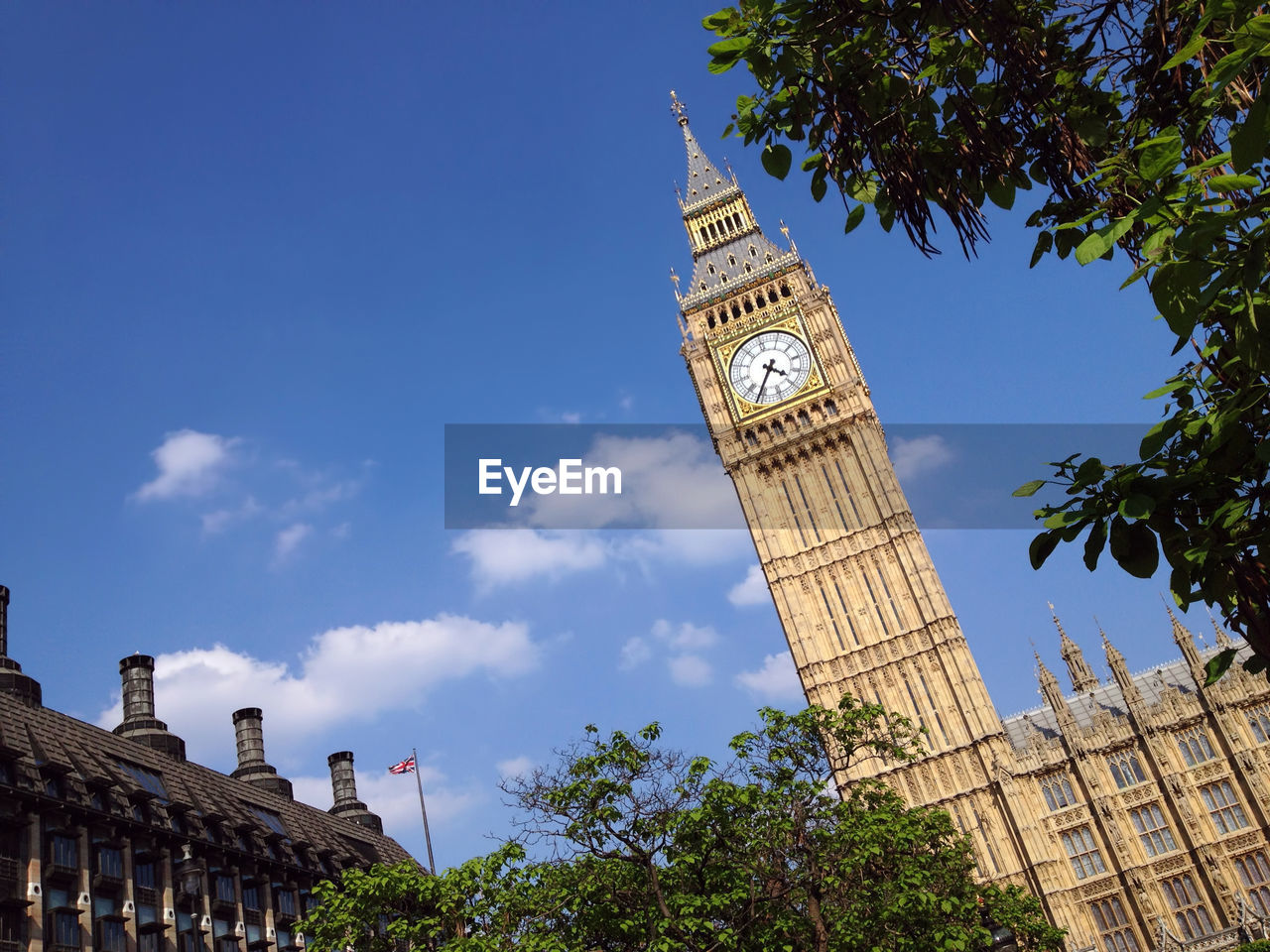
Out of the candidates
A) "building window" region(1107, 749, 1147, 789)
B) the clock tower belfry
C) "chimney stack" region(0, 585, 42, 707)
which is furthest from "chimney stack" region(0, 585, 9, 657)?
"building window" region(1107, 749, 1147, 789)

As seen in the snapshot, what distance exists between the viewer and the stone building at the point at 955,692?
56062 mm

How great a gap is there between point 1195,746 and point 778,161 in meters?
63.7

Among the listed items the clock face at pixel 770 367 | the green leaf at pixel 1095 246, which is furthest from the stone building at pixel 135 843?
the clock face at pixel 770 367

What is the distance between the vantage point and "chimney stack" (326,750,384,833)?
228ft

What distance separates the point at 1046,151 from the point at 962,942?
2160 cm

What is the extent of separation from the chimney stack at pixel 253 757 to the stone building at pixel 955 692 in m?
30.7

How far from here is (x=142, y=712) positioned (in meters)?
52.4

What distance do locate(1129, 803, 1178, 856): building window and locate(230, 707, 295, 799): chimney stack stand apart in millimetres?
47816

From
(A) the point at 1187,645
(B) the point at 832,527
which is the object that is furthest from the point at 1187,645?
(B) the point at 832,527

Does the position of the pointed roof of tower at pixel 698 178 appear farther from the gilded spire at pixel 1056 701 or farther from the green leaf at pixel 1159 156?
the green leaf at pixel 1159 156

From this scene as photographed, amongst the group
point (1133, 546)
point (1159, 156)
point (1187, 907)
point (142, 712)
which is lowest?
point (1187, 907)

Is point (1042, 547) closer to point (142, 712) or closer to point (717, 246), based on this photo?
point (142, 712)

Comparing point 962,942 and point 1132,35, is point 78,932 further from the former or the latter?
point 1132,35

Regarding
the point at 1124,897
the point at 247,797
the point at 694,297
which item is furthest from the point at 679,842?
the point at 694,297
